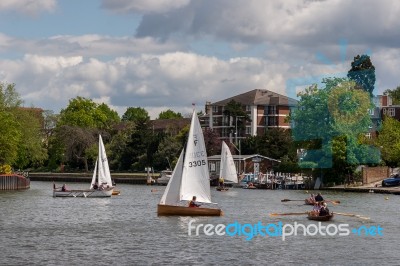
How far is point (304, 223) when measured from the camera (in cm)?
6612

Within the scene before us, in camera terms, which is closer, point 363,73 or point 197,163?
point 197,163

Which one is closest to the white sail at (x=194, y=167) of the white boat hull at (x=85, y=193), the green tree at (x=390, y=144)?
the white boat hull at (x=85, y=193)

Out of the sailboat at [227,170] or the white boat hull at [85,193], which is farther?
the sailboat at [227,170]

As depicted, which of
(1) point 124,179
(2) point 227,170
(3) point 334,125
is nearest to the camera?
(3) point 334,125

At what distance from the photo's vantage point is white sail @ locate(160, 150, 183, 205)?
70.2 m

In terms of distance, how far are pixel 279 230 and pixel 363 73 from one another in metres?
116

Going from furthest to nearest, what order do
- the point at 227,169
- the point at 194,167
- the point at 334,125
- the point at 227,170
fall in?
the point at 227,170 → the point at 227,169 → the point at 334,125 → the point at 194,167

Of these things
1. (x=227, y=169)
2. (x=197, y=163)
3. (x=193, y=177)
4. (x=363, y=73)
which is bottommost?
(x=193, y=177)

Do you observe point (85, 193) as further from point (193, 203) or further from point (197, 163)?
point (193, 203)

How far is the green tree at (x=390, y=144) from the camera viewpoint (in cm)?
13498

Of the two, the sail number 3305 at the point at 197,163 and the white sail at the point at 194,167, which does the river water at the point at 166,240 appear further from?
the sail number 3305 at the point at 197,163

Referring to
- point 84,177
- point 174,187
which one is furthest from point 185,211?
point 84,177

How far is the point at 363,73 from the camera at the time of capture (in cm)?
17300

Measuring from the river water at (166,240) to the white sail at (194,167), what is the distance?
8.08 ft
